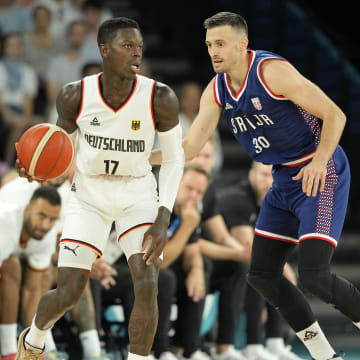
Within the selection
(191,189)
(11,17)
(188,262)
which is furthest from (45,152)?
(11,17)

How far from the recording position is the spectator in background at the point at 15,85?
25.5 feet

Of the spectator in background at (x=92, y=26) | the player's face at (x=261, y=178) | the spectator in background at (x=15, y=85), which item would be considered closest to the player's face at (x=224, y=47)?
the player's face at (x=261, y=178)

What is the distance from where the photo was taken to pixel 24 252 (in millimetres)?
5426

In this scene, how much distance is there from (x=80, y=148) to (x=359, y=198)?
209 inches

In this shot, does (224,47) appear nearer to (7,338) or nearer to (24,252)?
(24,252)

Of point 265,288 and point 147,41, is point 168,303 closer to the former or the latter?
point 265,288

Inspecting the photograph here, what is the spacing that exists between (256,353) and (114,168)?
2434 millimetres

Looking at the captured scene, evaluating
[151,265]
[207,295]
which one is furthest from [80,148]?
[207,295]

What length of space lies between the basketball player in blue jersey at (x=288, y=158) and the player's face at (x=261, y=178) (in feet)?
5.91

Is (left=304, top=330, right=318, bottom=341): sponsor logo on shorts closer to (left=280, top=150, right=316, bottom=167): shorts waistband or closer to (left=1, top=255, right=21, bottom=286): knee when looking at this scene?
(left=280, top=150, right=316, bottom=167): shorts waistband

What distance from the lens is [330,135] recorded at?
14.0 feet

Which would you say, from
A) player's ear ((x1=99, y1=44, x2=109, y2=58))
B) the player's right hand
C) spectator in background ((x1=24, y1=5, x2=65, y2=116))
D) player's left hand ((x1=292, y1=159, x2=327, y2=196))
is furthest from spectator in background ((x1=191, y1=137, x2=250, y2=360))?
spectator in background ((x1=24, y1=5, x2=65, y2=116))

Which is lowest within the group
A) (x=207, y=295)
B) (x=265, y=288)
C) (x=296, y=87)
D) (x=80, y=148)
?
(x=207, y=295)

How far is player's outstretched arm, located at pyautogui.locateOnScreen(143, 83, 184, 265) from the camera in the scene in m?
4.25
